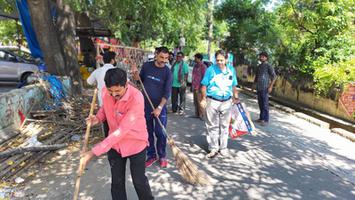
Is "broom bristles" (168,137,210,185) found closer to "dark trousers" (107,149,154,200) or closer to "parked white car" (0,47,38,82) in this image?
"dark trousers" (107,149,154,200)

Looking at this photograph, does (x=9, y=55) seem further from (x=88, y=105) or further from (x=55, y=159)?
(x=55, y=159)

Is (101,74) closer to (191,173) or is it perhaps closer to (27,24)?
(191,173)

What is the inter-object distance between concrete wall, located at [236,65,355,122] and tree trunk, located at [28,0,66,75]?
782 cm

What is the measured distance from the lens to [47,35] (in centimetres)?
840

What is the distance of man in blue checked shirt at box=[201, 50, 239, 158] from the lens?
527 centimetres

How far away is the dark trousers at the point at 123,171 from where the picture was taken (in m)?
3.09

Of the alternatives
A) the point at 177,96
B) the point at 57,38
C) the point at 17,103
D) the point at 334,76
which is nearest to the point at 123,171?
the point at 17,103

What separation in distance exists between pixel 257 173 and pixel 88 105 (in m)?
4.55

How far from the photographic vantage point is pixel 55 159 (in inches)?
202

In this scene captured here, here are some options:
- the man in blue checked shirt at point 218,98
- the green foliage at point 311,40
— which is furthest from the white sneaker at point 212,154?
the green foliage at point 311,40

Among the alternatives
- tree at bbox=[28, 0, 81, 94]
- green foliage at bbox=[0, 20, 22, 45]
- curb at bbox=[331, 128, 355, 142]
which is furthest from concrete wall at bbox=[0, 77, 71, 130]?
green foliage at bbox=[0, 20, 22, 45]

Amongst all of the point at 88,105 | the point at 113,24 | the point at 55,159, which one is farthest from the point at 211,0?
the point at 55,159

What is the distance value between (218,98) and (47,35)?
5.39 meters

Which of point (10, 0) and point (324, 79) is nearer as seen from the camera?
point (324, 79)
